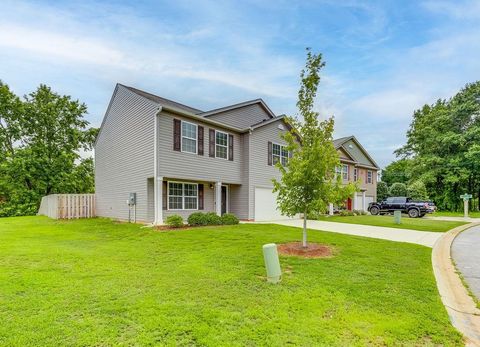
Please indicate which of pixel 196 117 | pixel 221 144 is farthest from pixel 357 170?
pixel 196 117

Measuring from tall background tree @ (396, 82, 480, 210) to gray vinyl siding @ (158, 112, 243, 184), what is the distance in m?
25.8

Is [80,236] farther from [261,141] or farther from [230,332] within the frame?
[261,141]

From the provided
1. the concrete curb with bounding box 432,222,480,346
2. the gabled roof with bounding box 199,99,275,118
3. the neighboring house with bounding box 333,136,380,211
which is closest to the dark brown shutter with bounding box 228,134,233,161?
the gabled roof with bounding box 199,99,275,118

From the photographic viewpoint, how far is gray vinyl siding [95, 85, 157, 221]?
1447 cm

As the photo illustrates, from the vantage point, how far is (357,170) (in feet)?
99.7

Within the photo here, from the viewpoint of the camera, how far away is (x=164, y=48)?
15719mm

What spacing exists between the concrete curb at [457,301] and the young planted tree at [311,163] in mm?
2870

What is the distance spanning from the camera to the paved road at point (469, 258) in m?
5.89

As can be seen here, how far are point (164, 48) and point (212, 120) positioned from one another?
4.82 m

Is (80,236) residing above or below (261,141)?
below

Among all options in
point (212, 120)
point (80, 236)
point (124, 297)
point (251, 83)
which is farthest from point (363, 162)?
point (124, 297)

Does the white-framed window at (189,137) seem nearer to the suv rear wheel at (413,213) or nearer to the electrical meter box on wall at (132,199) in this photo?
the electrical meter box on wall at (132,199)

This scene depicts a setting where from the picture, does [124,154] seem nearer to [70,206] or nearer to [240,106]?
[70,206]

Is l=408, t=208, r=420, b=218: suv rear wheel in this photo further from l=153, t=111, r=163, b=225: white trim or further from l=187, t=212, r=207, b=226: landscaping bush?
l=153, t=111, r=163, b=225: white trim
